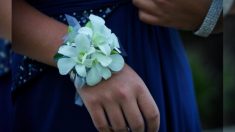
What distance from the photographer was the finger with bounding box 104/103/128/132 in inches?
29.4

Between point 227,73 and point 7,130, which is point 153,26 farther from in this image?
point 7,130

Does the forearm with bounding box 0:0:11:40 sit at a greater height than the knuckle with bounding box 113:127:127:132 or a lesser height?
greater

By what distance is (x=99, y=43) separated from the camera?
737 millimetres

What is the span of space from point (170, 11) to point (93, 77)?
0.70ft

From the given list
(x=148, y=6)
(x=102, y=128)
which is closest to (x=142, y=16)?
(x=148, y=6)

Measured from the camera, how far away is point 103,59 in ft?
2.40

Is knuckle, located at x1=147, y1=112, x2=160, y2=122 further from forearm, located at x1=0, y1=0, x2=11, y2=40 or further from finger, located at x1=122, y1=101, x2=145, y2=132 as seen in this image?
forearm, located at x1=0, y1=0, x2=11, y2=40

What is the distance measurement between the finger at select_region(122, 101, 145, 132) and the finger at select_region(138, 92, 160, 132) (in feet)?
0.04

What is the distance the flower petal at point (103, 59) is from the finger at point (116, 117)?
0.08m

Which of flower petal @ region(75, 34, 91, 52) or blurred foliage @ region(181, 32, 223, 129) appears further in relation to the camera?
blurred foliage @ region(181, 32, 223, 129)

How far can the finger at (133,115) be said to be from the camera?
0.75 m


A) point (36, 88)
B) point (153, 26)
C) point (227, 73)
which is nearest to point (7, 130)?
point (36, 88)

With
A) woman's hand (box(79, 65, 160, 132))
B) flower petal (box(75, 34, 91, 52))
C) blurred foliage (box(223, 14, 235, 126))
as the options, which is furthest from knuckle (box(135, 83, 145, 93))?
blurred foliage (box(223, 14, 235, 126))

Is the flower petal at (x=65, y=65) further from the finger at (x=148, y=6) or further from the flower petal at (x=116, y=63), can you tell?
the finger at (x=148, y=6)
